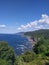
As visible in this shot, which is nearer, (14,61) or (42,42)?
(14,61)

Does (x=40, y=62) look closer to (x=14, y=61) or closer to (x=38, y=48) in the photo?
(x=14, y=61)

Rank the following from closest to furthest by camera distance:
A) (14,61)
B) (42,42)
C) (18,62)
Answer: (18,62) → (14,61) → (42,42)

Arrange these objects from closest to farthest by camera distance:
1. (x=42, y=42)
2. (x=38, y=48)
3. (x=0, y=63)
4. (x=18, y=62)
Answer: (x=0, y=63) → (x=18, y=62) → (x=38, y=48) → (x=42, y=42)

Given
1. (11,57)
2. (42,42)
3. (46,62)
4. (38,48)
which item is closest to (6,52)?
(11,57)

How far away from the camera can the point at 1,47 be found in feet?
153

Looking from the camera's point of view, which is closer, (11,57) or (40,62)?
(40,62)

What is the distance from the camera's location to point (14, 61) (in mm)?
45375

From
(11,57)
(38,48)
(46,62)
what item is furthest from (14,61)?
(38,48)

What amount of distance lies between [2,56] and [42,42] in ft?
89.3

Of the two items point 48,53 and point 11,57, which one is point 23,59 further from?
point 48,53

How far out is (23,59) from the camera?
47875 mm

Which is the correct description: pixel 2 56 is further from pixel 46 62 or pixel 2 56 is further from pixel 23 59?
pixel 46 62

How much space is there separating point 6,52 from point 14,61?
2461mm

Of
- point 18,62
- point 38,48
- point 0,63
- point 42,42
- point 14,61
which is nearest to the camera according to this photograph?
point 0,63
